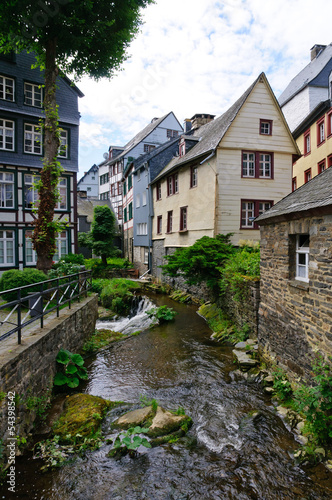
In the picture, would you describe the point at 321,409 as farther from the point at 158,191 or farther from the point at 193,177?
the point at 158,191

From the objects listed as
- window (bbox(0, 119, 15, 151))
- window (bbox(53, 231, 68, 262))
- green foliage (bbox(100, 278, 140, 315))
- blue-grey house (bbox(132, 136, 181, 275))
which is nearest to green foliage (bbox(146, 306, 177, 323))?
green foliage (bbox(100, 278, 140, 315))

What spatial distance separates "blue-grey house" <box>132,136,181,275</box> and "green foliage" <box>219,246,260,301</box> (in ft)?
45.7

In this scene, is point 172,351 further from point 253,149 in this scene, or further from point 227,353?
point 253,149

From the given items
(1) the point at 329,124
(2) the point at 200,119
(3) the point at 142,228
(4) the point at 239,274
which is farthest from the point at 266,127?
(3) the point at 142,228

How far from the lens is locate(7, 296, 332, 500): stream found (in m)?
4.08

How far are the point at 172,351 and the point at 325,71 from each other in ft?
74.6

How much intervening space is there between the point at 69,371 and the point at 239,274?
6145 mm

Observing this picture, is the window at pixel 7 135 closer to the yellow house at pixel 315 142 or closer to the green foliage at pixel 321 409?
the yellow house at pixel 315 142

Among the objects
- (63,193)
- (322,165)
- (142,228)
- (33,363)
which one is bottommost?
(33,363)

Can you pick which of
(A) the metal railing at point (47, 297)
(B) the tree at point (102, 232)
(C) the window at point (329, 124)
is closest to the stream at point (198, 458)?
(A) the metal railing at point (47, 297)

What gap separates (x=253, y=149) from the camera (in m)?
16.2

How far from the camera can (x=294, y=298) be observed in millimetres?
6484

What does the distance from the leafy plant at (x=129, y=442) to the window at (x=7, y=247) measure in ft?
49.1

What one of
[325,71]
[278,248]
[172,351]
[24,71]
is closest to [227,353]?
[172,351]
